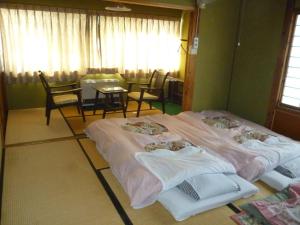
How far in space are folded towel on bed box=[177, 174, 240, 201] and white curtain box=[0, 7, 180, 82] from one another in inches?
139

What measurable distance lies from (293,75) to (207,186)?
2.45 metres

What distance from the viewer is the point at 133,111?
4.93 metres

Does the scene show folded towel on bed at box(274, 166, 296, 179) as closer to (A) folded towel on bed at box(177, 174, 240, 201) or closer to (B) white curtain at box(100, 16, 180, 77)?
(A) folded towel on bed at box(177, 174, 240, 201)

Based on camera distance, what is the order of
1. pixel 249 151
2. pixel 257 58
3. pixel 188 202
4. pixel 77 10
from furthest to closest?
pixel 77 10 < pixel 257 58 < pixel 249 151 < pixel 188 202

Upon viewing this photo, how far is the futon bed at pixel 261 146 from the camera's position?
2518 millimetres

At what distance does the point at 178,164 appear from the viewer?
2.26 m

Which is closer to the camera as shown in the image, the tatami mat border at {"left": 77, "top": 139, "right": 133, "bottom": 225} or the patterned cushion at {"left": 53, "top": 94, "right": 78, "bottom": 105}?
the tatami mat border at {"left": 77, "top": 139, "right": 133, "bottom": 225}

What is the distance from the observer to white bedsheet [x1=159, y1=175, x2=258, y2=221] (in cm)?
195

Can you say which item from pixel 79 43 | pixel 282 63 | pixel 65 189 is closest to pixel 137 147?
pixel 65 189

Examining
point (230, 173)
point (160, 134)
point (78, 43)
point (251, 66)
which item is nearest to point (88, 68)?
point (78, 43)

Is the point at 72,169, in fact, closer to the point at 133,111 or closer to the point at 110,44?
the point at 133,111

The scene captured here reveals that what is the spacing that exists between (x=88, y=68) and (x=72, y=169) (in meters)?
2.76

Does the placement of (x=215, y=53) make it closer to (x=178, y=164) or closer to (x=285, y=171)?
(x=285, y=171)

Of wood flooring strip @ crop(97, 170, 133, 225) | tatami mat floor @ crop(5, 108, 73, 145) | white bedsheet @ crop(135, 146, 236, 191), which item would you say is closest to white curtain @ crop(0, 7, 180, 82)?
tatami mat floor @ crop(5, 108, 73, 145)
